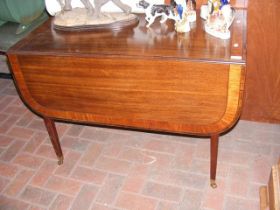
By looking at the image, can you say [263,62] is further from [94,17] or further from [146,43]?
[94,17]

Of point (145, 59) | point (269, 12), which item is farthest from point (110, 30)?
point (269, 12)

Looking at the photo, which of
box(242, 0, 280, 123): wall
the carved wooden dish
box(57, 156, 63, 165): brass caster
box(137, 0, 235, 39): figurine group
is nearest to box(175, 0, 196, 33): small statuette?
box(137, 0, 235, 39): figurine group

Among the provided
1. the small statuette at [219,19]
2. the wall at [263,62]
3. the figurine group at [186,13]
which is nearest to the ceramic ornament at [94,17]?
the figurine group at [186,13]

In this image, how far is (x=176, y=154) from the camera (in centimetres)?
200

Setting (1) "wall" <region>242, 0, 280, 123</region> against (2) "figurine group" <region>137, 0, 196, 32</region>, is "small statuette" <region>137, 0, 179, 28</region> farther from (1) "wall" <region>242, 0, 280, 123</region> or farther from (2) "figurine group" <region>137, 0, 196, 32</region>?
(1) "wall" <region>242, 0, 280, 123</region>

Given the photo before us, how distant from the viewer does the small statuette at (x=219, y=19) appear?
1381mm

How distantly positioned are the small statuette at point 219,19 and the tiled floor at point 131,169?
0.85 meters

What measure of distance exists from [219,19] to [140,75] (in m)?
0.42

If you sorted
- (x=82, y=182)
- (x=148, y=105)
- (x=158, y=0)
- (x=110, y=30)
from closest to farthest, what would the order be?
(x=148, y=105) → (x=110, y=30) → (x=158, y=0) → (x=82, y=182)

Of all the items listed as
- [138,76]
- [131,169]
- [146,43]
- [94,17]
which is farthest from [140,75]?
[131,169]

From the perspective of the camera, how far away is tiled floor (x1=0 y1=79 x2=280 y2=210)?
5.75 ft

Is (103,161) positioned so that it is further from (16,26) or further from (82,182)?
(16,26)

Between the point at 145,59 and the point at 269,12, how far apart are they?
0.79m

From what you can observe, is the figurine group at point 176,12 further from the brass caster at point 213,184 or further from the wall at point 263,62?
the brass caster at point 213,184
